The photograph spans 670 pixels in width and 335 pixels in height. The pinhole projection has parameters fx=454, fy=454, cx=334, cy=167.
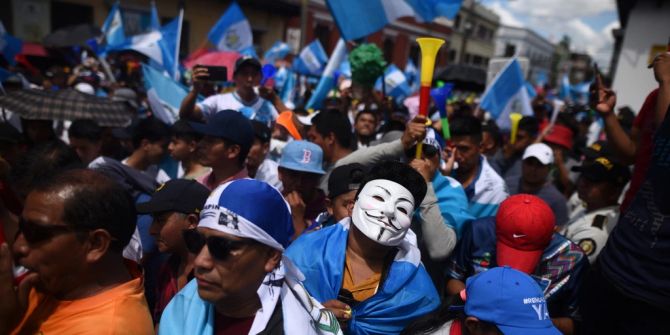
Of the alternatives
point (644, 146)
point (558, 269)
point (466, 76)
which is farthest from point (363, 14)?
point (466, 76)

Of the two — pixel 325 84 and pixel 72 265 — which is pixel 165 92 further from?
pixel 72 265

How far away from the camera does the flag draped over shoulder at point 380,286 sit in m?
2.01

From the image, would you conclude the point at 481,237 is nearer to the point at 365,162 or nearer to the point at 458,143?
the point at 365,162

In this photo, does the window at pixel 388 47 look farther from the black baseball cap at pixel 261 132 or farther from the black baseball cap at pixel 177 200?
the black baseball cap at pixel 177 200

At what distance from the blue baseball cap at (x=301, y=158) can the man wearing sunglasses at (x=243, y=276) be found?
148 cm

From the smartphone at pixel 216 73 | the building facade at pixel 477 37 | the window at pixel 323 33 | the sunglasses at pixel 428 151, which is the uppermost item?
the building facade at pixel 477 37

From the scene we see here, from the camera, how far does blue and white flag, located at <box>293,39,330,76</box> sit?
381 inches

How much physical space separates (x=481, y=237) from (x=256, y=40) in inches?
898

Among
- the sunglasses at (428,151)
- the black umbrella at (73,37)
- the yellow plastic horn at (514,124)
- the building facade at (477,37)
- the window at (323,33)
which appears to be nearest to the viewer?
the sunglasses at (428,151)

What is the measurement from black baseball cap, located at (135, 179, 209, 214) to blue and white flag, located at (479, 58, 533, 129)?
4.66m

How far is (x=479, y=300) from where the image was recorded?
1775 mm

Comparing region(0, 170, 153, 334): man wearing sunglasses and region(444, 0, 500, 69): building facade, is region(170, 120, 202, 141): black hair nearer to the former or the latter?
region(0, 170, 153, 334): man wearing sunglasses

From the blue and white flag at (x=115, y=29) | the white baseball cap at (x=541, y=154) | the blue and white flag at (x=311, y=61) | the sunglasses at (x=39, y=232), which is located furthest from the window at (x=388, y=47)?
the sunglasses at (x=39, y=232)

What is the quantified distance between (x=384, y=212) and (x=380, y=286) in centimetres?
35
